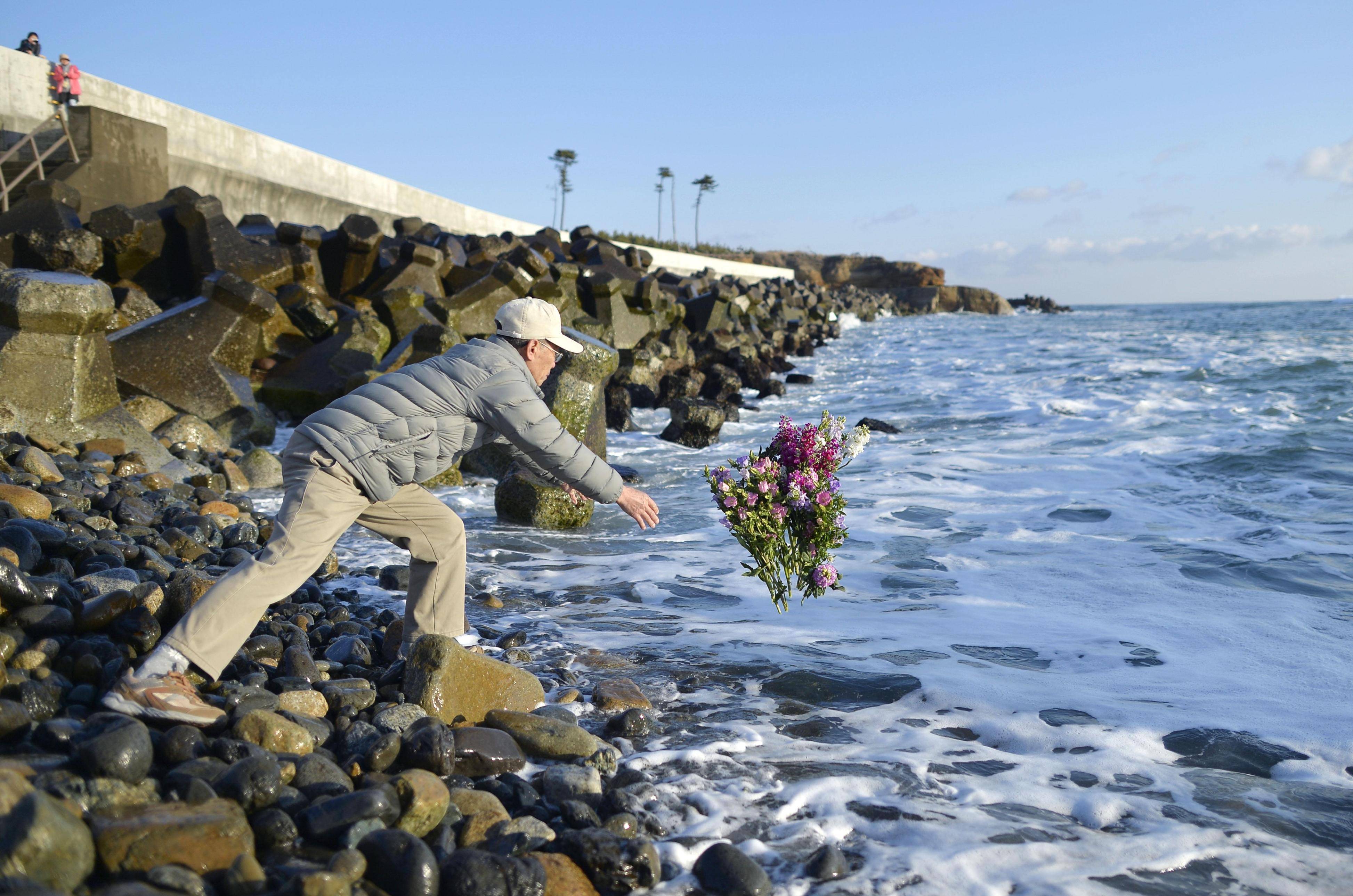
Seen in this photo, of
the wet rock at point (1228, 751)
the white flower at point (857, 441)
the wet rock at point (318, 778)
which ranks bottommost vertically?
the wet rock at point (1228, 751)

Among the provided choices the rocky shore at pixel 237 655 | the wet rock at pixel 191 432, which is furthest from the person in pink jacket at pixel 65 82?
the wet rock at pixel 191 432

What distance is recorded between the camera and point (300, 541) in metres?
3.05

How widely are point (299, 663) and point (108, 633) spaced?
79 cm

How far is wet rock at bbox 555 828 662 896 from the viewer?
250 centimetres

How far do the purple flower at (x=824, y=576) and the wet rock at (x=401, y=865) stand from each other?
2.51m

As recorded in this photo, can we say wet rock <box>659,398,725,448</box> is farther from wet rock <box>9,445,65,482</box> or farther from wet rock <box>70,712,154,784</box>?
wet rock <box>70,712,154,784</box>

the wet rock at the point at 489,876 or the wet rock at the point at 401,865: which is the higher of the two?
the wet rock at the point at 401,865

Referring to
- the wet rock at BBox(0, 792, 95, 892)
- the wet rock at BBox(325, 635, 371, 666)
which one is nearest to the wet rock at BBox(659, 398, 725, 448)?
the wet rock at BBox(325, 635, 371, 666)

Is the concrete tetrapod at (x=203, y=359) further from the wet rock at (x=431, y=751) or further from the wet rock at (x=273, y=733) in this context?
the wet rock at (x=431, y=751)

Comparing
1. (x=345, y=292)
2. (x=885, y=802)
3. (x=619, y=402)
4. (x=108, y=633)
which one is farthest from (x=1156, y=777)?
(x=345, y=292)

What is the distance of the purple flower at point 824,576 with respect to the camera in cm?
442

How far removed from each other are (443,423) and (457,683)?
0.95 m

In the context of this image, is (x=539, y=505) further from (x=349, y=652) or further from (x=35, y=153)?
(x=35, y=153)

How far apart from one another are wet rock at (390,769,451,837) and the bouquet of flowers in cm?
193
